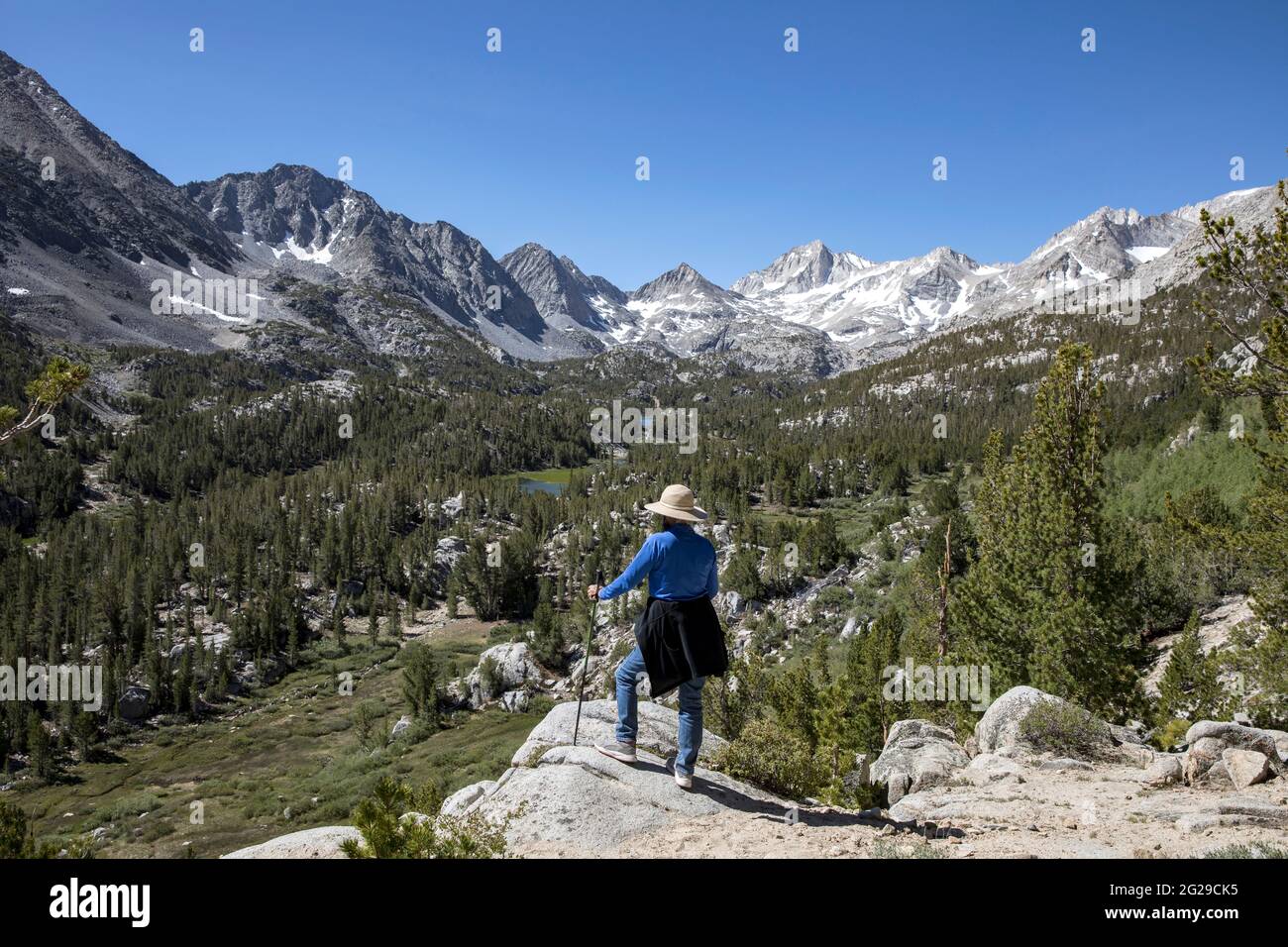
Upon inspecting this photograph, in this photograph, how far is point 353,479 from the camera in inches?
5827

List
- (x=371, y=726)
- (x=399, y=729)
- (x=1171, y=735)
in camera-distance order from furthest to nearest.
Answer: (x=371, y=726)
(x=399, y=729)
(x=1171, y=735)

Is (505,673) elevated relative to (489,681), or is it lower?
elevated

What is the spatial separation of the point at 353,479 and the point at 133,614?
69098mm

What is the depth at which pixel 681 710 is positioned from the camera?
844cm

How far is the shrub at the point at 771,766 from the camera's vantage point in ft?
35.3

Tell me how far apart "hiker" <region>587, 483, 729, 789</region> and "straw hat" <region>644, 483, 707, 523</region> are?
0.04 feet

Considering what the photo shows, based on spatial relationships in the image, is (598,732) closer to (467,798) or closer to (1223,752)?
(467,798)

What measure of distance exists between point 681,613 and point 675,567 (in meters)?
0.58

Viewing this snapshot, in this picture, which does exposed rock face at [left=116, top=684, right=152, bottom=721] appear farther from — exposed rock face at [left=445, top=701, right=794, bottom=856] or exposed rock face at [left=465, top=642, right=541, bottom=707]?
exposed rock face at [left=445, top=701, right=794, bottom=856]

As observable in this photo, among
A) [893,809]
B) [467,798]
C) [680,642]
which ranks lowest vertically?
[893,809]

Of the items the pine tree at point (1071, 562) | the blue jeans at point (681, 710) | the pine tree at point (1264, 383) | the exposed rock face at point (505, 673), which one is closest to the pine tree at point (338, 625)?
the exposed rock face at point (505, 673)

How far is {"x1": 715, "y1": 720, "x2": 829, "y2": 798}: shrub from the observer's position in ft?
35.3

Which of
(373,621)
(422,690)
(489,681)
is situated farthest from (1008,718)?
(373,621)
